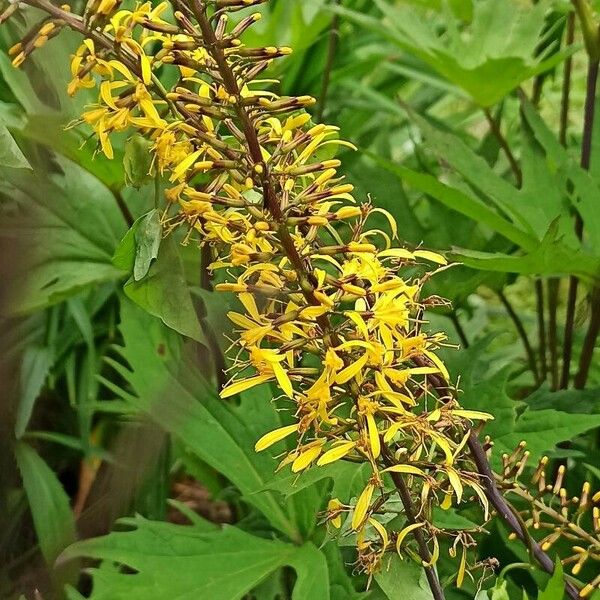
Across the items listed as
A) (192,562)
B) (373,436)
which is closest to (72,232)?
(192,562)

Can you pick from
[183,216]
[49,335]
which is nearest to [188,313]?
[183,216]

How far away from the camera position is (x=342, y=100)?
1391mm

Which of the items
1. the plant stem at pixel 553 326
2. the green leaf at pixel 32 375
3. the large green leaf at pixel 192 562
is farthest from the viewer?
the plant stem at pixel 553 326

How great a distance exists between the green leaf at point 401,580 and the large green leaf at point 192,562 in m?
0.17

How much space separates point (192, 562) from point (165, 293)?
0.32 metres

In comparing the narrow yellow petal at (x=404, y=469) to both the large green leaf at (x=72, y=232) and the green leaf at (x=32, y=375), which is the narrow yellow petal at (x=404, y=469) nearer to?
the large green leaf at (x=72, y=232)

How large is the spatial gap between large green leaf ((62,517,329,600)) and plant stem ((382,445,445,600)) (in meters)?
0.19

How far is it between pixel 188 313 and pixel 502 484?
0.71 feet

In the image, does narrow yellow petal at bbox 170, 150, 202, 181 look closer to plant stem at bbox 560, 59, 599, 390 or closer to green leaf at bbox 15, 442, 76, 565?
green leaf at bbox 15, 442, 76, 565

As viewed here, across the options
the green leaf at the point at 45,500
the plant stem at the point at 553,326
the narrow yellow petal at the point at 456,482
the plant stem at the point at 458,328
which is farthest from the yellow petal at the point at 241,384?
the plant stem at the point at 553,326

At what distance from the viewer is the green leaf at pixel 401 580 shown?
20.2 inches

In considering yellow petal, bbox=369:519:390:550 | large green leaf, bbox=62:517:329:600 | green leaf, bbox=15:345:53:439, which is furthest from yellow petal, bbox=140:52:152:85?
green leaf, bbox=15:345:53:439

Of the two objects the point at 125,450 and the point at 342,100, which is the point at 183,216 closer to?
the point at 125,450

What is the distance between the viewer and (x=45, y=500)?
0.90m
